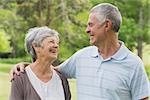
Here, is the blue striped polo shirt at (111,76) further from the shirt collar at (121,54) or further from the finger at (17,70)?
the finger at (17,70)

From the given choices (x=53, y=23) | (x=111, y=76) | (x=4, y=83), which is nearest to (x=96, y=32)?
(x=111, y=76)

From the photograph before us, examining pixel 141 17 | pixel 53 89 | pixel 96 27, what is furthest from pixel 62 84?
pixel 141 17

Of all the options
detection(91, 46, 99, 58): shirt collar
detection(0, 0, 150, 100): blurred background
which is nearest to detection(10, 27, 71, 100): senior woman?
detection(91, 46, 99, 58): shirt collar

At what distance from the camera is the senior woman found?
4.58ft

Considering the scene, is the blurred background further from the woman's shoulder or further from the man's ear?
the man's ear

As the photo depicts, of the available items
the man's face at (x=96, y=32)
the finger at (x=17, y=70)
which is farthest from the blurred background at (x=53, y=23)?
the man's face at (x=96, y=32)

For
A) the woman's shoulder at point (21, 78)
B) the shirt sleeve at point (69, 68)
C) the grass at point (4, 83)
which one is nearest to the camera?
the woman's shoulder at point (21, 78)

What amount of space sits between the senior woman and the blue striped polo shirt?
9 cm

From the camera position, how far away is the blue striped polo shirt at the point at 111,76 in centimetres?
131

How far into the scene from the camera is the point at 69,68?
1.53 meters

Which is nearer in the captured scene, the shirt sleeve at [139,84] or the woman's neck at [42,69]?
the shirt sleeve at [139,84]

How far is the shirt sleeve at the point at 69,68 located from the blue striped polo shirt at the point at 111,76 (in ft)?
0.14

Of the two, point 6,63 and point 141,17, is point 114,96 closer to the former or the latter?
point 6,63

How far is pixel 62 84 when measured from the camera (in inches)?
59.4
